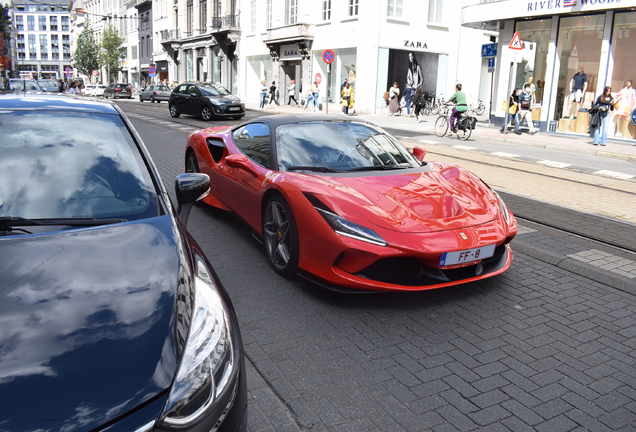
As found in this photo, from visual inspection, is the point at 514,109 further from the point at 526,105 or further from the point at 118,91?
the point at 118,91

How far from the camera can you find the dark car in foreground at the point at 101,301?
1532 millimetres

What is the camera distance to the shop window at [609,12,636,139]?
1777 centimetres

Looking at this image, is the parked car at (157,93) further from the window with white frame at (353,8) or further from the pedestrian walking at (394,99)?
the pedestrian walking at (394,99)

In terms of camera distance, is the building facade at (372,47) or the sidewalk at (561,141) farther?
the building facade at (372,47)

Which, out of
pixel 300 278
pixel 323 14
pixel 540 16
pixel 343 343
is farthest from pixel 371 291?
pixel 323 14

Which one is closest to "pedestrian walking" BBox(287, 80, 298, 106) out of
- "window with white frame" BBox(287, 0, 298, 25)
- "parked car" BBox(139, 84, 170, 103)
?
"window with white frame" BBox(287, 0, 298, 25)

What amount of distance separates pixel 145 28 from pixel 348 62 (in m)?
45.2

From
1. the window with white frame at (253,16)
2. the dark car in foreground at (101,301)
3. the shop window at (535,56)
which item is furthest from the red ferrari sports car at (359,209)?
the window with white frame at (253,16)

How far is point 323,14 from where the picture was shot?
32.2m

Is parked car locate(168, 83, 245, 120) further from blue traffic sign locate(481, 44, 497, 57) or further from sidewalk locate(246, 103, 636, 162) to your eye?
blue traffic sign locate(481, 44, 497, 57)

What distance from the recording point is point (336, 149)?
15.9 feet

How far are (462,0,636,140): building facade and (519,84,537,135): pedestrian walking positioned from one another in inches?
22.7

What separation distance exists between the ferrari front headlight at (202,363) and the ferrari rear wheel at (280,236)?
1.99 metres

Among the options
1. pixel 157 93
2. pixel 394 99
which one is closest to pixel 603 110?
pixel 394 99
